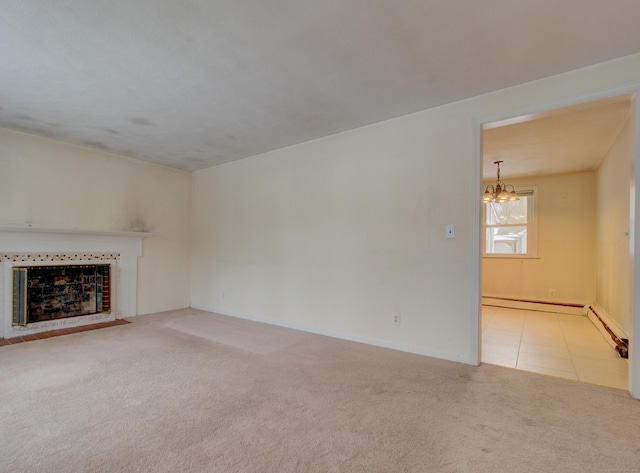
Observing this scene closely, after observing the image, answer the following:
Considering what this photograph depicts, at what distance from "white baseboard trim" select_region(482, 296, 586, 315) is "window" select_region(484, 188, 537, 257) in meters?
0.85

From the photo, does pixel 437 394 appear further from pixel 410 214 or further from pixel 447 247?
pixel 410 214

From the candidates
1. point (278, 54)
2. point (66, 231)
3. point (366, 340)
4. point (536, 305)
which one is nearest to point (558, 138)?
point (536, 305)

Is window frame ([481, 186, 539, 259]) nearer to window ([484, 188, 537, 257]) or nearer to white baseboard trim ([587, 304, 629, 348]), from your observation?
window ([484, 188, 537, 257])

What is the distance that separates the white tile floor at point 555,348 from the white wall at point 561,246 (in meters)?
0.69

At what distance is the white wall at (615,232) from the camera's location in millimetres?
3168

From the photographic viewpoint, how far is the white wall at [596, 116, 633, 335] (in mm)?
3168

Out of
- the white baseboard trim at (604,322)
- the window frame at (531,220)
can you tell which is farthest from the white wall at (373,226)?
the window frame at (531,220)

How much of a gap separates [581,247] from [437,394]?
4704mm

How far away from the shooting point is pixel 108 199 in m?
4.36

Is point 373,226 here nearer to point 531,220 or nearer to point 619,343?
point 619,343

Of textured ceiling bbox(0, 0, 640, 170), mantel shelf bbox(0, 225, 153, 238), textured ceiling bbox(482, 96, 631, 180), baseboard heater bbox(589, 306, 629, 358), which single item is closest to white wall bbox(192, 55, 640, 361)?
textured ceiling bbox(0, 0, 640, 170)

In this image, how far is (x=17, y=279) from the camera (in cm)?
357

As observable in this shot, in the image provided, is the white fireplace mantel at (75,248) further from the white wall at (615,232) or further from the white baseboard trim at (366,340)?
the white wall at (615,232)

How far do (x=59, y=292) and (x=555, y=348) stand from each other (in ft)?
19.2
